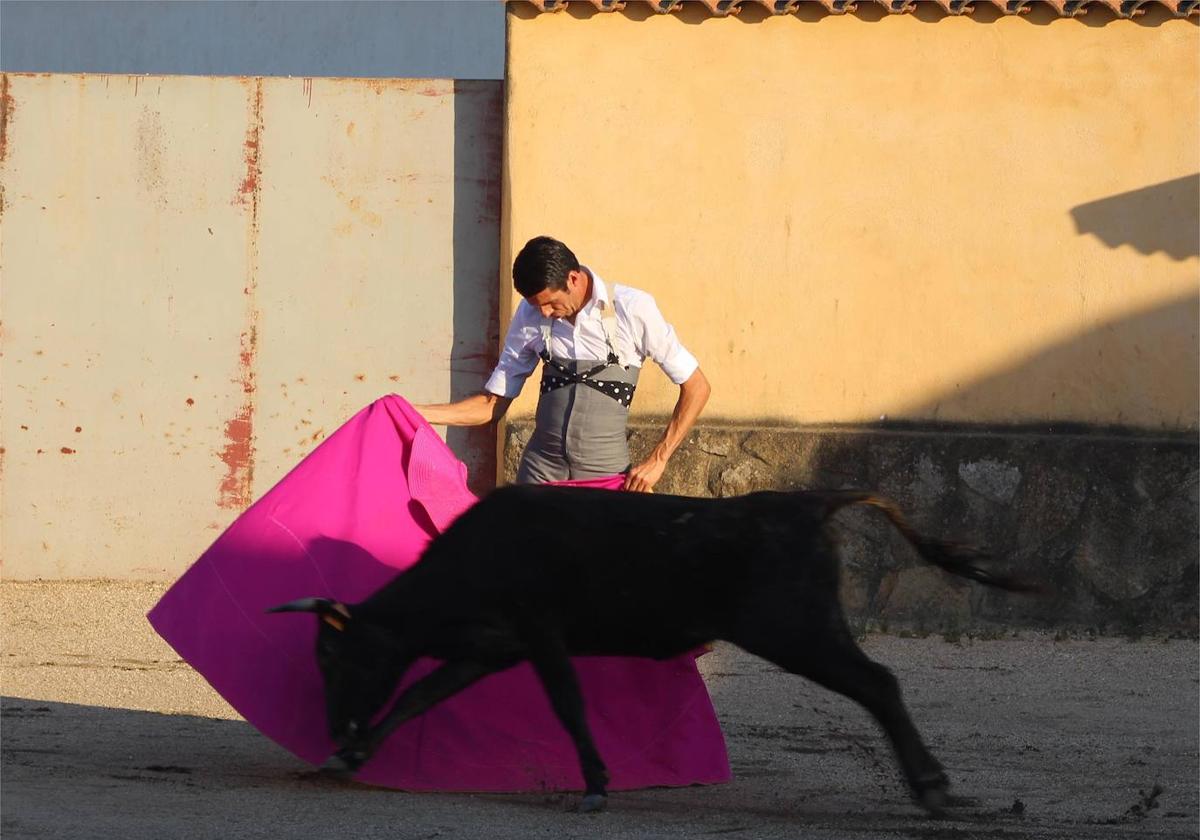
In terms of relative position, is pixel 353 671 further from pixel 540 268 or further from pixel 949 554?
pixel 949 554

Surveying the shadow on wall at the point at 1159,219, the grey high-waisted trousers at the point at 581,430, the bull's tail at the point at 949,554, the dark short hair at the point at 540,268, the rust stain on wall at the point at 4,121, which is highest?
the rust stain on wall at the point at 4,121

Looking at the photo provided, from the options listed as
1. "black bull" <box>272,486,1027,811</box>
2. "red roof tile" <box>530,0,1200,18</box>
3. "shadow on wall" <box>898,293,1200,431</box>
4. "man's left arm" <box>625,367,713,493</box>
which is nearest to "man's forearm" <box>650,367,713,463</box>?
"man's left arm" <box>625,367,713,493</box>

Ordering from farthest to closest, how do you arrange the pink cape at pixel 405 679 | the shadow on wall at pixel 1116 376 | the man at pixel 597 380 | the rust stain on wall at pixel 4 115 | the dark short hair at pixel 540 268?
the rust stain on wall at pixel 4 115 < the shadow on wall at pixel 1116 376 < the man at pixel 597 380 < the dark short hair at pixel 540 268 < the pink cape at pixel 405 679

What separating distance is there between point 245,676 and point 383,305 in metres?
3.72

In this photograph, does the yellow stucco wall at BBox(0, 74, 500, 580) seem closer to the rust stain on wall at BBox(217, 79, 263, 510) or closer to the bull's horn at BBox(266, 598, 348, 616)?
the rust stain on wall at BBox(217, 79, 263, 510)

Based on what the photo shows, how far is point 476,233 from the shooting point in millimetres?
8609

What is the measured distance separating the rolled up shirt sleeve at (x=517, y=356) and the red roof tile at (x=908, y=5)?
2.94 meters

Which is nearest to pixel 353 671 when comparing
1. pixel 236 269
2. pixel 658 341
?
pixel 658 341

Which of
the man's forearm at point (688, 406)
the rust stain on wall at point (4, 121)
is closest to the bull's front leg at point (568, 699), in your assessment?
the man's forearm at point (688, 406)

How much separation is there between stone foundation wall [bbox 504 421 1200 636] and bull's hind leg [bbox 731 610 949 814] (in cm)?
359

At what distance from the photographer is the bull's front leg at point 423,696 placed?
15.7 feet

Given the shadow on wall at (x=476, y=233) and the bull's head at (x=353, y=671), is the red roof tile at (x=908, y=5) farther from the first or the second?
the bull's head at (x=353, y=671)

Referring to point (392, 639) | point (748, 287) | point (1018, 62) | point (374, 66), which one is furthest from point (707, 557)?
point (374, 66)

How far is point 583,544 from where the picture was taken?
4.69 m
